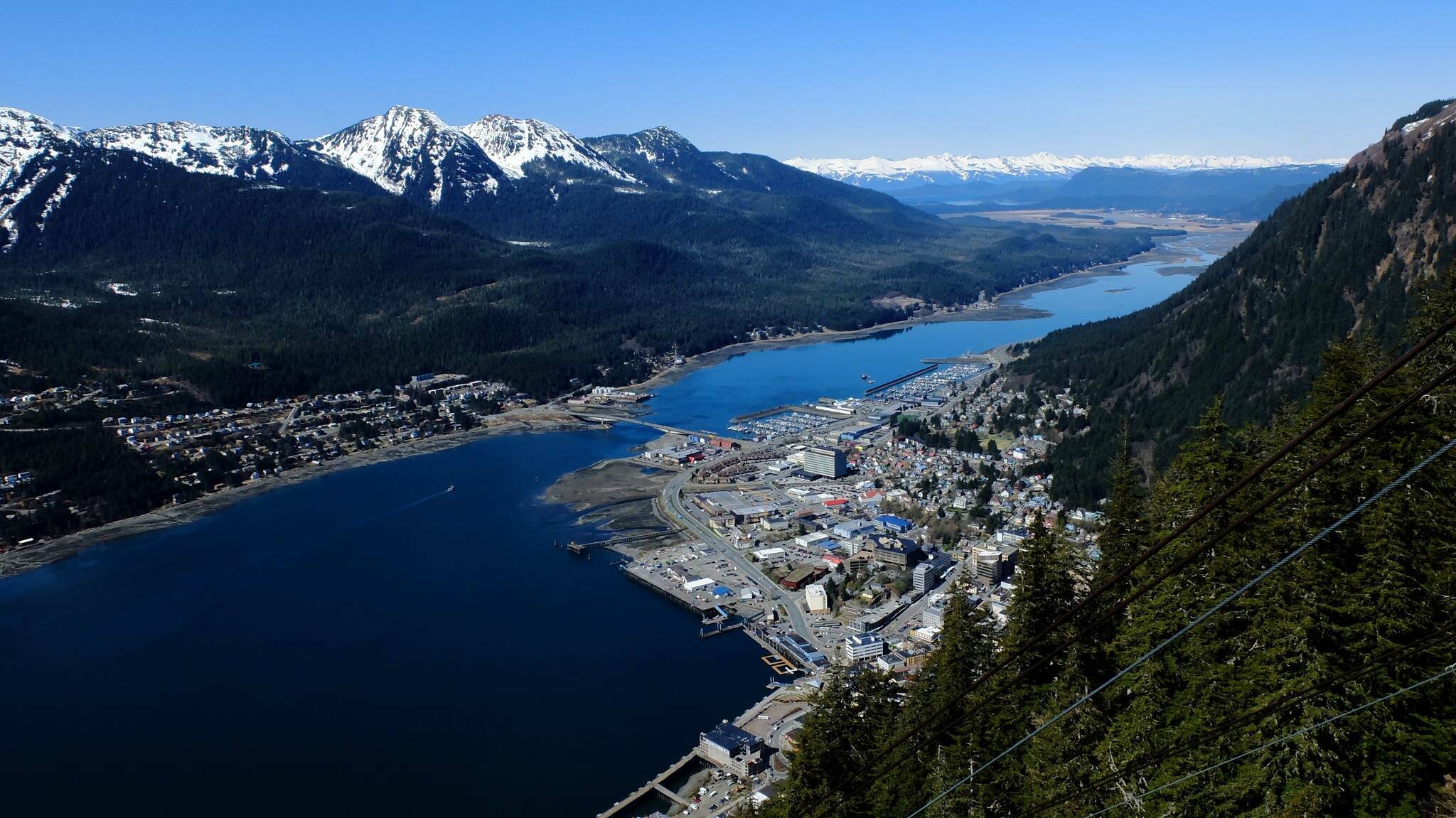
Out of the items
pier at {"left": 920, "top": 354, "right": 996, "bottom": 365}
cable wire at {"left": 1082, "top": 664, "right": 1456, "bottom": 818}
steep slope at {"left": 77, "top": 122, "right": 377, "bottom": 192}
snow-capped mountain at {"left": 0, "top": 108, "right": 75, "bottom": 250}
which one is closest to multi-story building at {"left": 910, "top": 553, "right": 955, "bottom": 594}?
cable wire at {"left": 1082, "top": 664, "right": 1456, "bottom": 818}

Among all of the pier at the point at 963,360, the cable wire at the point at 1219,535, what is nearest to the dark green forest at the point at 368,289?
the pier at the point at 963,360

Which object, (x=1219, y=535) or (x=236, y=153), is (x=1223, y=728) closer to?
(x=1219, y=535)

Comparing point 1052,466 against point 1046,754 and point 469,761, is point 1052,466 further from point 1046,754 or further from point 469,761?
point 1046,754

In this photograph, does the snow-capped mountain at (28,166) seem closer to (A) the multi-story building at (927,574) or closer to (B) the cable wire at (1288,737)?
(A) the multi-story building at (927,574)

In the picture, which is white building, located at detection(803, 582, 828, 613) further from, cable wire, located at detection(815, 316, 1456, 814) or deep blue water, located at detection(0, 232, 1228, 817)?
cable wire, located at detection(815, 316, 1456, 814)

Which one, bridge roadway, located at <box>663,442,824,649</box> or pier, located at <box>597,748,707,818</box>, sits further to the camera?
bridge roadway, located at <box>663,442,824,649</box>

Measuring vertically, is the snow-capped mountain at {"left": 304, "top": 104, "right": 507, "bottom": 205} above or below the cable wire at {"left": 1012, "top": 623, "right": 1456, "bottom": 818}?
above
